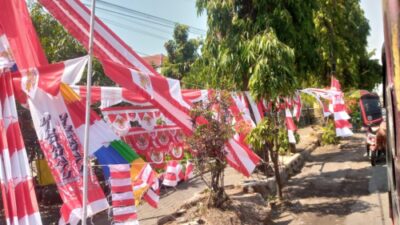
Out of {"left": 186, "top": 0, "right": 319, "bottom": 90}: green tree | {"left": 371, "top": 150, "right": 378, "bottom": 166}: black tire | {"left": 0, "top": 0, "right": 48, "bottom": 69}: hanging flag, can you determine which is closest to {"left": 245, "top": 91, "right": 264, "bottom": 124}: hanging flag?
{"left": 186, "top": 0, "right": 319, "bottom": 90}: green tree

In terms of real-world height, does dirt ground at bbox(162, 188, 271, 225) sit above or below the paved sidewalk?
above

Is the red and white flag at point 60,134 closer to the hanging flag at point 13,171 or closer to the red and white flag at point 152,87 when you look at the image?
the hanging flag at point 13,171

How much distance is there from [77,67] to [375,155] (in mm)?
11584

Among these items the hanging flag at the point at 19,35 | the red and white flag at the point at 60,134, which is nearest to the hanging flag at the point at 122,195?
the red and white flag at the point at 60,134

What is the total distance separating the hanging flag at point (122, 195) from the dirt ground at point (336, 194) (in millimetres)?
4779

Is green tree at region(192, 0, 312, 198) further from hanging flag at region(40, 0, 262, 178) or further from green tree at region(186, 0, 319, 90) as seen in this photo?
hanging flag at region(40, 0, 262, 178)

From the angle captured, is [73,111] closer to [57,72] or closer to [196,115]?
[57,72]

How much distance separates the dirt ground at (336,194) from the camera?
8.29 meters

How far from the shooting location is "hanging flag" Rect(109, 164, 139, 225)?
154 inches

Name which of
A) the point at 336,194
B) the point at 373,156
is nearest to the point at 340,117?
the point at 336,194

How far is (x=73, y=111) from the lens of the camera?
3781 mm

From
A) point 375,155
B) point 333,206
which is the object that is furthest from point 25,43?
point 375,155

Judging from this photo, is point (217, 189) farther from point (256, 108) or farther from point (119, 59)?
point (119, 59)

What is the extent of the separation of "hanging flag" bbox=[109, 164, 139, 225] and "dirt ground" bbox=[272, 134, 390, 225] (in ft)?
15.7
